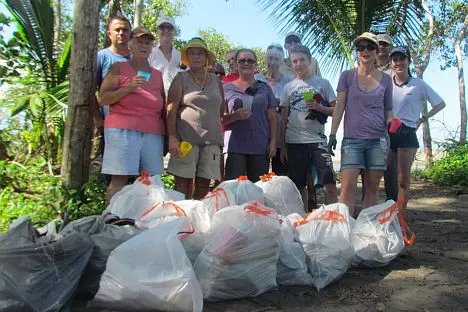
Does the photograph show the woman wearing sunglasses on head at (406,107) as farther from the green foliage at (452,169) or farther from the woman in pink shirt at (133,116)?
the green foliage at (452,169)

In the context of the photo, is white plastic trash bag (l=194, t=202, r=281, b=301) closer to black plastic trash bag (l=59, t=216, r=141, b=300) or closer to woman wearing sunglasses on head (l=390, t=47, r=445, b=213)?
black plastic trash bag (l=59, t=216, r=141, b=300)

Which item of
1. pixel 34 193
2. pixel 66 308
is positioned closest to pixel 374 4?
pixel 34 193

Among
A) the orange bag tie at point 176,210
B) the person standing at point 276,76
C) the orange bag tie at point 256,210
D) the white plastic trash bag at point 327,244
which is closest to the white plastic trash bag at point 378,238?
the white plastic trash bag at point 327,244

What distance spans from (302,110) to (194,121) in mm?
1124

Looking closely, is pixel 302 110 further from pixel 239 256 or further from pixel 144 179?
pixel 239 256

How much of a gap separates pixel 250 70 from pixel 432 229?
2.64m

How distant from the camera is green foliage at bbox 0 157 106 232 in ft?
14.3

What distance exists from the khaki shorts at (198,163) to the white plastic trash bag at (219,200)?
0.65 metres

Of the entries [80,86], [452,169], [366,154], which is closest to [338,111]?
[366,154]

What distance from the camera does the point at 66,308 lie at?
2.59m

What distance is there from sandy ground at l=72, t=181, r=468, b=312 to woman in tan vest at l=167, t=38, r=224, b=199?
158 cm

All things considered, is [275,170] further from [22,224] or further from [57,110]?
[22,224]

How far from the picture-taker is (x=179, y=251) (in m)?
2.63

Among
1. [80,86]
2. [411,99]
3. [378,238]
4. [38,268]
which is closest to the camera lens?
[38,268]
